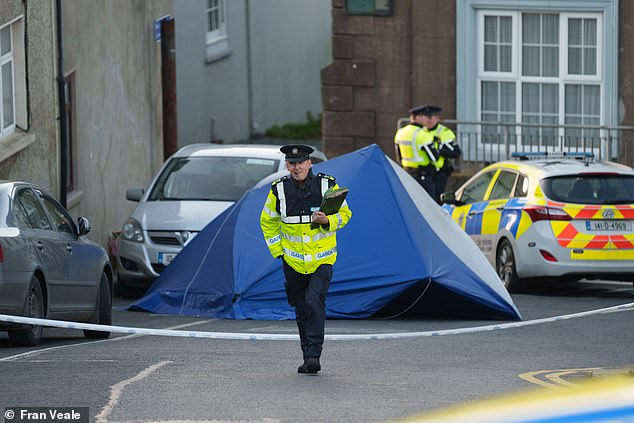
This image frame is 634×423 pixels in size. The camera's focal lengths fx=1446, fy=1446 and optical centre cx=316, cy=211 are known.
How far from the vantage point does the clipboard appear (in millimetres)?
9227

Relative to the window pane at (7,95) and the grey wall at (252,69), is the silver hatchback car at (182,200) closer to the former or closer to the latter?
the window pane at (7,95)

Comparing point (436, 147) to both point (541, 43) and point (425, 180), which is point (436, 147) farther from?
point (541, 43)

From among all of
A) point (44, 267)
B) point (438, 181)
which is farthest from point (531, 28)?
point (44, 267)

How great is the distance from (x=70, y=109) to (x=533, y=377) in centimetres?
1170

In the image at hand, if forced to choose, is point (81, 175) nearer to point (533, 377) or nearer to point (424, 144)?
point (424, 144)

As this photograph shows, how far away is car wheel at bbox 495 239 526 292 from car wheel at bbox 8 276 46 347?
20.5 ft

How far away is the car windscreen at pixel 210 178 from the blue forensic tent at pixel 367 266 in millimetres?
2090

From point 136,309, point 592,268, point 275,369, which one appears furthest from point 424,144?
point 275,369

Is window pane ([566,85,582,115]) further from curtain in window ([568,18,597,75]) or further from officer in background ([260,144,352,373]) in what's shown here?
officer in background ([260,144,352,373])

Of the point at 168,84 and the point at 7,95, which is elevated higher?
the point at 168,84

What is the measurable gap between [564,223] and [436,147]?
3864 millimetres

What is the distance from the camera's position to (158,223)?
1603cm

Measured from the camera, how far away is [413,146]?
61.7 ft

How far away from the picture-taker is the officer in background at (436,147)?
18703mm
